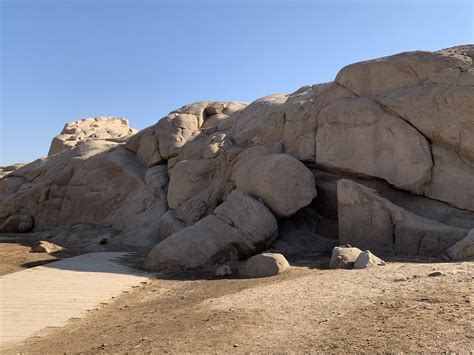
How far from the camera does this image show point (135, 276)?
8.54m

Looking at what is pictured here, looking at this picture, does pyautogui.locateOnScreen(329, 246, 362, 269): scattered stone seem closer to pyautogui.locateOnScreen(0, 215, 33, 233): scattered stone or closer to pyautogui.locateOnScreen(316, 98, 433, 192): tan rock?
pyautogui.locateOnScreen(316, 98, 433, 192): tan rock

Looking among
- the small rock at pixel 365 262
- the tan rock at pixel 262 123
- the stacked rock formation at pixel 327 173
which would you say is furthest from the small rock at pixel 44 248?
the small rock at pixel 365 262

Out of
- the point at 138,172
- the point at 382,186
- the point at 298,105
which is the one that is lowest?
the point at 382,186

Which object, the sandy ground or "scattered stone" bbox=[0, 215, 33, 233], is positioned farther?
"scattered stone" bbox=[0, 215, 33, 233]

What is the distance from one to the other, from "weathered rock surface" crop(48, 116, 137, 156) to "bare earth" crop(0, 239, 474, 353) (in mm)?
17017

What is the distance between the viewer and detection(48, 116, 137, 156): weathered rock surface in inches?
944

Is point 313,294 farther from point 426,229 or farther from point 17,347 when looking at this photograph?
point 426,229

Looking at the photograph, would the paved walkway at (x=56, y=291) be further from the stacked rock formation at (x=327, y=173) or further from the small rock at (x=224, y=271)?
the small rock at (x=224, y=271)

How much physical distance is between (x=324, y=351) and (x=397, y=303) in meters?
1.57

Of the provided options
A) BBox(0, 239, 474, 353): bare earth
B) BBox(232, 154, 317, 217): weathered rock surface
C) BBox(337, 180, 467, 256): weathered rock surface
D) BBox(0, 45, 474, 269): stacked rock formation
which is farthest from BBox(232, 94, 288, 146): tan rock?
BBox(0, 239, 474, 353): bare earth

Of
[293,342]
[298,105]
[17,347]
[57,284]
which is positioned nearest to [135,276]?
[57,284]

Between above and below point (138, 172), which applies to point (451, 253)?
below

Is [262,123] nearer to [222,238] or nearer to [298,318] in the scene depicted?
[222,238]

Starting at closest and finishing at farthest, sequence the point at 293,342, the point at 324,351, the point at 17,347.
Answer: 1. the point at 324,351
2. the point at 293,342
3. the point at 17,347
